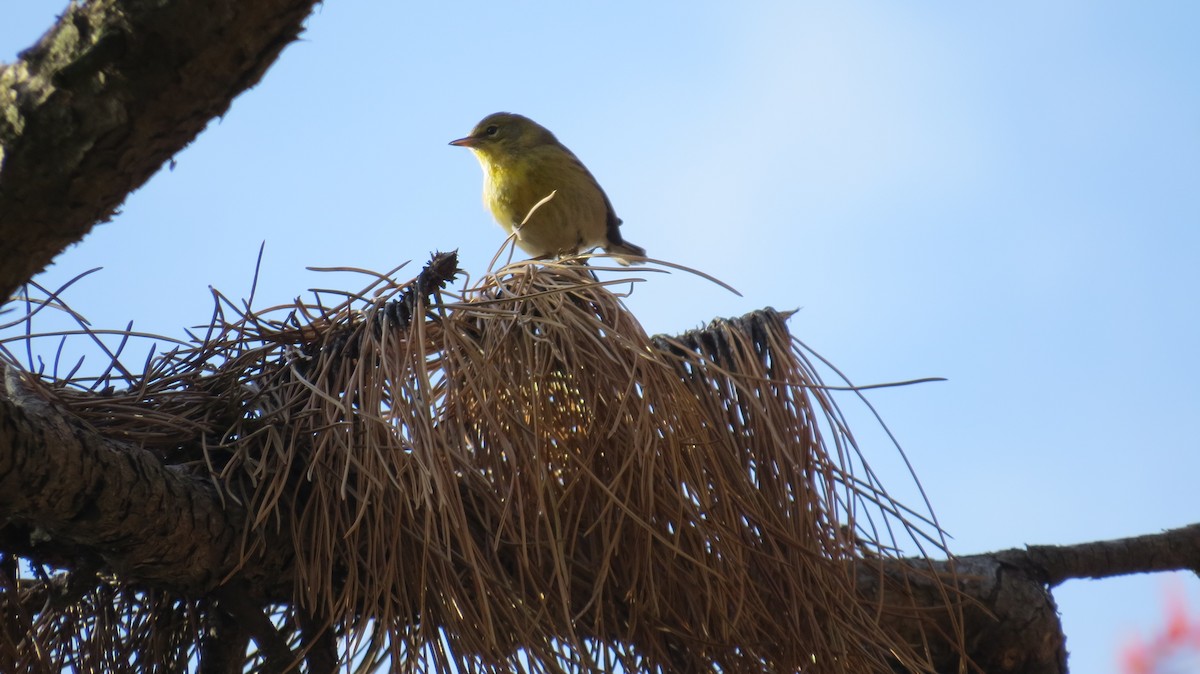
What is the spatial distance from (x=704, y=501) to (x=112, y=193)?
98 centimetres

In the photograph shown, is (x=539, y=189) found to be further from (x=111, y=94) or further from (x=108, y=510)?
(x=111, y=94)

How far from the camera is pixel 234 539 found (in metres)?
1.51

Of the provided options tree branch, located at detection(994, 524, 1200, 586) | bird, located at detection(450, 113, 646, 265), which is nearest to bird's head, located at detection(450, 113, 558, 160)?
bird, located at detection(450, 113, 646, 265)

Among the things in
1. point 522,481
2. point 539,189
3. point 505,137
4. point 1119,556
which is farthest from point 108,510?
point 505,137

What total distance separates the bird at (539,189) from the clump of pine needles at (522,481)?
110 inches

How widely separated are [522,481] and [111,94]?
906 millimetres

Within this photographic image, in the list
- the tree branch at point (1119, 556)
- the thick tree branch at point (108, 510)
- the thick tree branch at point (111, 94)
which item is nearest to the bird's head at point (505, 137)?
the tree branch at point (1119, 556)

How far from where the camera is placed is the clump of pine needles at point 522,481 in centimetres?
153

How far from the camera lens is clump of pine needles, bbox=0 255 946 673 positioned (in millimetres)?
1529

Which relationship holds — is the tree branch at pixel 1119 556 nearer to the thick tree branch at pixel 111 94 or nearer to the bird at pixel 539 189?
the thick tree branch at pixel 111 94

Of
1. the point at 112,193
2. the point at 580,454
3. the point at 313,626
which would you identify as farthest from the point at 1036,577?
the point at 112,193

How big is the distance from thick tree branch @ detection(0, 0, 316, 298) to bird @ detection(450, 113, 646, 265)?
3673 millimetres

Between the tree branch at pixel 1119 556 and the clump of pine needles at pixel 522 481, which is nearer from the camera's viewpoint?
the clump of pine needles at pixel 522 481

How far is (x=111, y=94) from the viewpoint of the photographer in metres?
0.83
